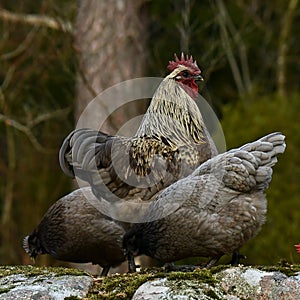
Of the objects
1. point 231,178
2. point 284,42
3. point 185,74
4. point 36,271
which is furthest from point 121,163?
point 284,42

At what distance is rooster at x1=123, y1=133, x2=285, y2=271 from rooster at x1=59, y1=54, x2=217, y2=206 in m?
1.01

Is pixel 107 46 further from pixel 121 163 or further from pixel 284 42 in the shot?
pixel 284 42

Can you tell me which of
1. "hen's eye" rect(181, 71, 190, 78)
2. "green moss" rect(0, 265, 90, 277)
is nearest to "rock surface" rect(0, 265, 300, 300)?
"green moss" rect(0, 265, 90, 277)

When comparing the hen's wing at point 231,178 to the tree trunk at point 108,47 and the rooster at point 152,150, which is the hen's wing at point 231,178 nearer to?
the rooster at point 152,150

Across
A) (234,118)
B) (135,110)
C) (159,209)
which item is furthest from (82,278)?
(234,118)

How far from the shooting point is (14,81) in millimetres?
14219

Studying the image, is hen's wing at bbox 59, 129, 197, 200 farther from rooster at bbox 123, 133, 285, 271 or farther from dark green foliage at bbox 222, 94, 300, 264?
dark green foliage at bbox 222, 94, 300, 264

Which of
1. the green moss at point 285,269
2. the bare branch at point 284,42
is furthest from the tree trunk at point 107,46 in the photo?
the green moss at point 285,269

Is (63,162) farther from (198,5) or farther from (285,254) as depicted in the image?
(198,5)

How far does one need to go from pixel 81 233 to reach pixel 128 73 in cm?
480

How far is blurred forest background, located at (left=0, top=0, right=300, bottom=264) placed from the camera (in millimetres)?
11180

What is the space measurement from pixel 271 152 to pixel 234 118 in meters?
6.29

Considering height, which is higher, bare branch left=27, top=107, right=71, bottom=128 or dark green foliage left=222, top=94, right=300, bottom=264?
bare branch left=27, top=107, right=71, bottom=128

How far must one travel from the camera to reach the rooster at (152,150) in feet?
22.6
